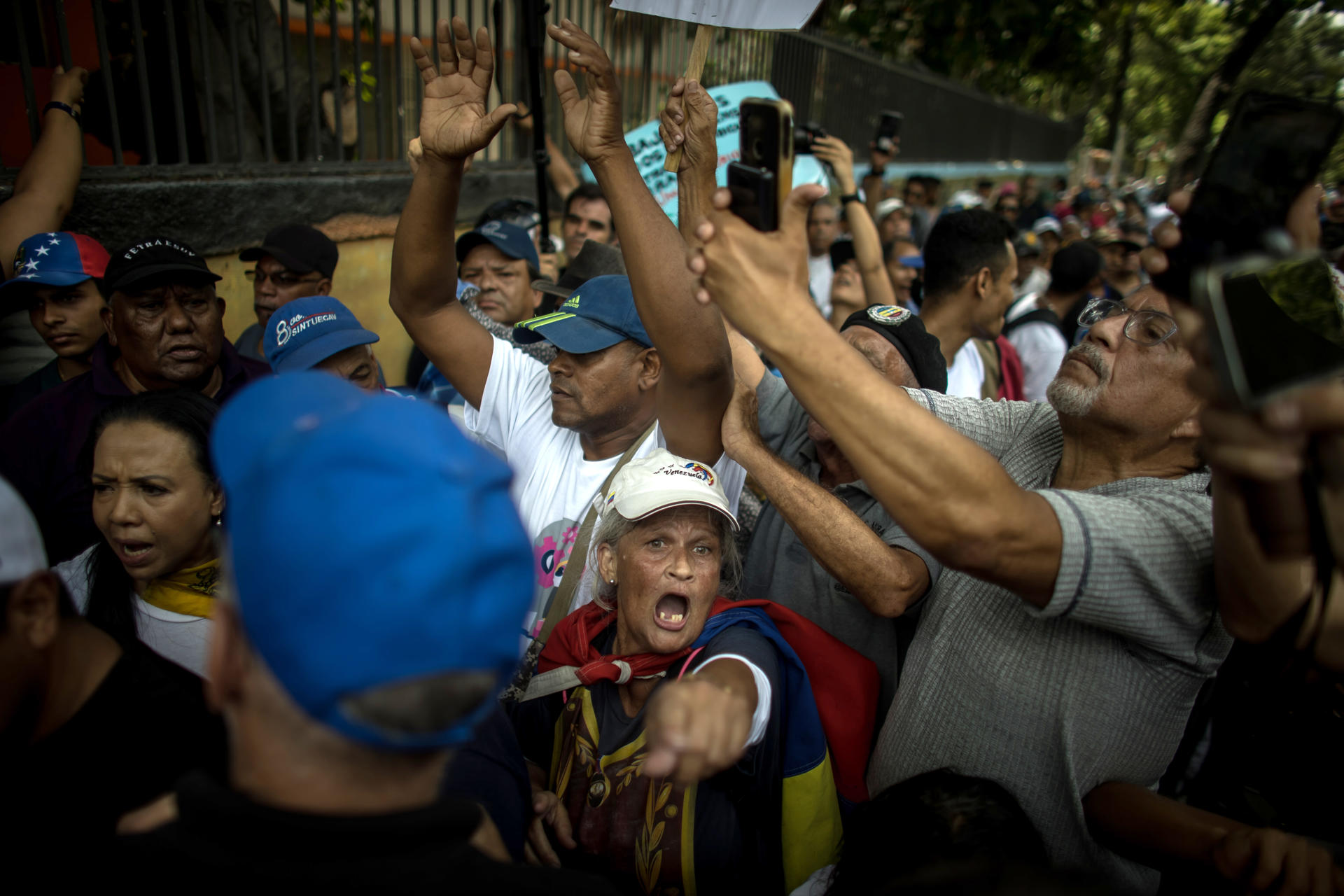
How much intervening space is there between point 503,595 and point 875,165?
6265 mm

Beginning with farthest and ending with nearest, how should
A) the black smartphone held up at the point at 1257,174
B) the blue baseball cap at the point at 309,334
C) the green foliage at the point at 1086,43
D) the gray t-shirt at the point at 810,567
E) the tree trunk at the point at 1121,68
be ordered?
the tree trunk at the point at 1121,68
the green foliage at the point at 1086,43
the blue baseball cap at the point at 309,334
the gray t-shirt at the point at 810,567
the black smartphone held up at the point at 1257,174

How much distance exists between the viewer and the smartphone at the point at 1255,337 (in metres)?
0.90

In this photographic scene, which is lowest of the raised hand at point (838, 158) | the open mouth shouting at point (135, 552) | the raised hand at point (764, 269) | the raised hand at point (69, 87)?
the open mouth shouting at point (135, 552)

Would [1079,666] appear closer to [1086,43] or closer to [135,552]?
[135,552]

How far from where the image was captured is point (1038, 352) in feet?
15.7

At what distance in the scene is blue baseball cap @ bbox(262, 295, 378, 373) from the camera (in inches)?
109

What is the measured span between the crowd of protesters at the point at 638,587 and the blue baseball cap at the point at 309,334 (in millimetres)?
22

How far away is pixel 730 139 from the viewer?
4.45m

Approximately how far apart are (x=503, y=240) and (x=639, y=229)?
95.5 inches

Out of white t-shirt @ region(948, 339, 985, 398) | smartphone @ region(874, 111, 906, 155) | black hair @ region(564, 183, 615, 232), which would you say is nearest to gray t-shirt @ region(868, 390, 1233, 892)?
white t-shirt @ region(948, 339, 985, 398)

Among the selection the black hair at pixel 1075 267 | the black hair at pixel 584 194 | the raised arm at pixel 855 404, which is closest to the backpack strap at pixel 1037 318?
the black hair at pixel 1075 267

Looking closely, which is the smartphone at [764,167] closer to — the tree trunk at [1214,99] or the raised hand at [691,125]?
the raised hand at [691,125]

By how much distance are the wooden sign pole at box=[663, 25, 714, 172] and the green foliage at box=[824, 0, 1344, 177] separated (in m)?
3.16

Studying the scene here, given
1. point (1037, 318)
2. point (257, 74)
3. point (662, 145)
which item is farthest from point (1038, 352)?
point (257, 74)
